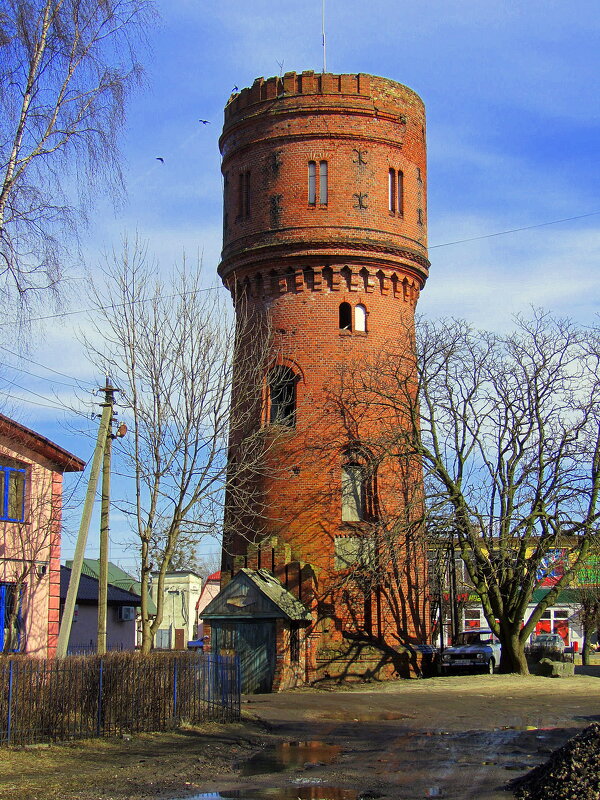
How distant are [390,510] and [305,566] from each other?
2.77 meters

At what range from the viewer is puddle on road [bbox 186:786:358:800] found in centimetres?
1081

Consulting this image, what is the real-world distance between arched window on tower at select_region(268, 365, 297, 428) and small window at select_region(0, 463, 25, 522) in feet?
22.9

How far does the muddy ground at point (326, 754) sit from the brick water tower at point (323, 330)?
14.6 ft

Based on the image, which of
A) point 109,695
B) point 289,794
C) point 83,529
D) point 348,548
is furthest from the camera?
point 348,548

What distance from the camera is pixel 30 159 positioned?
12406mm

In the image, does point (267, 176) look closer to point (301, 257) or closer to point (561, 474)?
point (301, 257)

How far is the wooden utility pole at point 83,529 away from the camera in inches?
765

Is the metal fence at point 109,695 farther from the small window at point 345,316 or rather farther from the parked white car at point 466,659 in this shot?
the small window at point 345,316

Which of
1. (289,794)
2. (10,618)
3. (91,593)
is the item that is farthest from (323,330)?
(91,593)

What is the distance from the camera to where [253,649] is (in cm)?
2423

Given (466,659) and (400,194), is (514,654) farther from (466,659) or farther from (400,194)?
(400,194)

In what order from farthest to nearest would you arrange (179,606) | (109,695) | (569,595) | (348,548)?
(179,606) → (569,595) → (348,548) → (109,695)

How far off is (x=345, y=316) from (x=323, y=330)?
2.80 ft

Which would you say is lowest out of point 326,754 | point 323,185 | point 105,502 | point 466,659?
point 466,659
